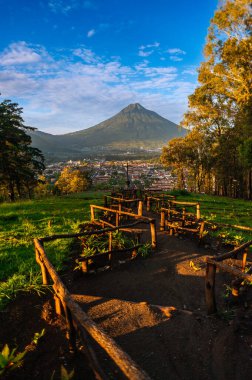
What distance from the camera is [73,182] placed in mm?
58250

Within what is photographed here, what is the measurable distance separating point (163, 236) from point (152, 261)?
3.01m

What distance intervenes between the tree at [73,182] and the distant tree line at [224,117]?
81.6 ft

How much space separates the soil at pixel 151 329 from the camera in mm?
3701

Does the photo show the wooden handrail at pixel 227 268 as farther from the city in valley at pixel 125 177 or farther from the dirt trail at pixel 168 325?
the city in valley at pixel 125 177

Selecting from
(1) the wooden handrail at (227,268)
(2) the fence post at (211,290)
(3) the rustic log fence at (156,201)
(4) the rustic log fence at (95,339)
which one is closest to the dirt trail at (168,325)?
(2) the fence post at (211,290)

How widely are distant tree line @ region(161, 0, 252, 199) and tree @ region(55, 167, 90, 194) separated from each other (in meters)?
24.9

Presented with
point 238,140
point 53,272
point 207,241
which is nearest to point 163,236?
point 207,241

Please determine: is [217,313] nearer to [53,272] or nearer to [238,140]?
[53,272]

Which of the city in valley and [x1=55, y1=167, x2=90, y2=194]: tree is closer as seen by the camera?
[x1=55, y1=167, x2=90, y2=194]: tree

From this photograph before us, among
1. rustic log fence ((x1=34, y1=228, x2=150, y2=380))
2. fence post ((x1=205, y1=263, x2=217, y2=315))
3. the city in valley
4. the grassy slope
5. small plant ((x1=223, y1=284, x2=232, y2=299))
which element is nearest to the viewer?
rustic log fence ((x1=34, y1=228, x2=150, y2=380))

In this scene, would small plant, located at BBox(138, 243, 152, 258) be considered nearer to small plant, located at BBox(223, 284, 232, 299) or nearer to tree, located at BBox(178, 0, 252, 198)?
small plant, located at BBox(223, 284, 232, 299)

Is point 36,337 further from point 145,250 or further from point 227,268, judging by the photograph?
point 145,250

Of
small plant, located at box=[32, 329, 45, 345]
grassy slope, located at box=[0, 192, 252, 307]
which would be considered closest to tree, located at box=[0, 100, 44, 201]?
→ grassy slope, located at box=[0, 192, 252, 307]

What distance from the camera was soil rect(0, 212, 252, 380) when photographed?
12.1ft
